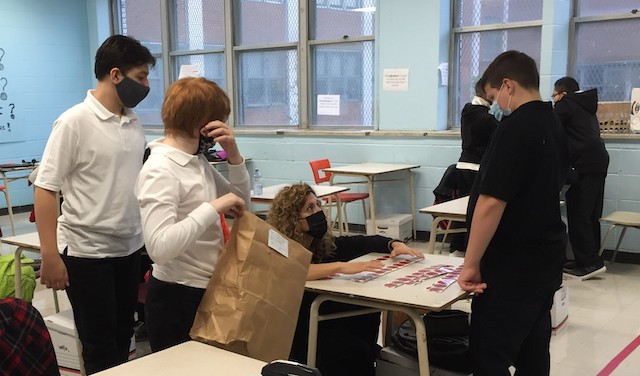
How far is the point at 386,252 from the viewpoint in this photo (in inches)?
101

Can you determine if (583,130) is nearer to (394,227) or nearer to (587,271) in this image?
(587,271)

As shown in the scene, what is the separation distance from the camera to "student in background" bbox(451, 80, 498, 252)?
4.23 metres

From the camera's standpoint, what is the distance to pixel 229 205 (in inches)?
61.1

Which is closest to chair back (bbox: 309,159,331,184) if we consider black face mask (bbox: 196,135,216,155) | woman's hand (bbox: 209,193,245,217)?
black face mask (bbox: 196,135,216,155)

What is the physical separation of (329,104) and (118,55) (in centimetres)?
466

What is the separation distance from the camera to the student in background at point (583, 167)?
14.5 feet

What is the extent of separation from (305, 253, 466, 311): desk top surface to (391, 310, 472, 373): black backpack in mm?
255

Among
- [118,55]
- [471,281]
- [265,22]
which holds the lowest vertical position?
[471,281]

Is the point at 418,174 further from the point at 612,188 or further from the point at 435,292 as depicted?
the point at 435,292

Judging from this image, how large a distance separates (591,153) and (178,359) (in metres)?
3.82

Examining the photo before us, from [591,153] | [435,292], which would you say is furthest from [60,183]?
[591,153]

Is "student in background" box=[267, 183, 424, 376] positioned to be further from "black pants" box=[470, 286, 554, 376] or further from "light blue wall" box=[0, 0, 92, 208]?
"light blue wall" box=[0, 0, 92, 208]

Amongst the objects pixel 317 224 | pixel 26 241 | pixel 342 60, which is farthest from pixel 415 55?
pixel 26 241

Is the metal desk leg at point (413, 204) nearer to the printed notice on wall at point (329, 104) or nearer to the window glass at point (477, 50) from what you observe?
the window glass at point (477, 50)
